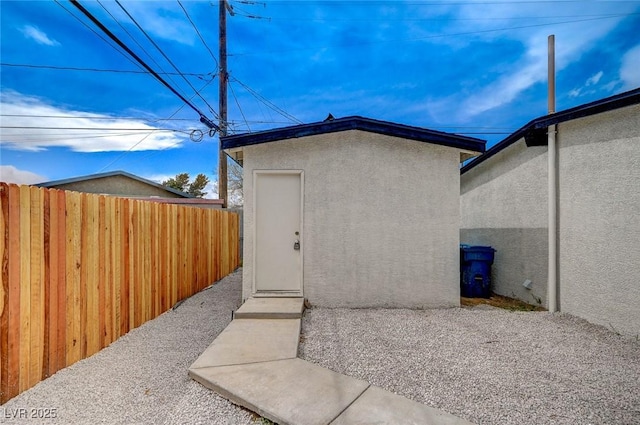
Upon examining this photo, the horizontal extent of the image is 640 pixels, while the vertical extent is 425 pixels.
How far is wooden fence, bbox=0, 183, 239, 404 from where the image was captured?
7.98ft

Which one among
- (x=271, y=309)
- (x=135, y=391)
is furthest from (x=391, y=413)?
(x=271, y=309)

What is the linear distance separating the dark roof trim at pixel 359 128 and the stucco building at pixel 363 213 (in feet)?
0.08

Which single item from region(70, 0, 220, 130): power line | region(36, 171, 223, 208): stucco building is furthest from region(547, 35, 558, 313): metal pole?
region(36, 171, 223, 208): stucco building

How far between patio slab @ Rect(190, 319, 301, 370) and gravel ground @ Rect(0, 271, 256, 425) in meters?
0.31

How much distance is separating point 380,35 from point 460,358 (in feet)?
45.3

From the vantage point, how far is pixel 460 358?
3170mm

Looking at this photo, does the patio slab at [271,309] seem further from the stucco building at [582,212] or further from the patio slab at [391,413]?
the stucco building at [582,212]

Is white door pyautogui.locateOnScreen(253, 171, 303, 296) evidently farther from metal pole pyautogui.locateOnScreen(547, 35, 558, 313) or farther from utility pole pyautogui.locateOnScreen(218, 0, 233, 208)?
utility pole pyautogui.locateOnScreen(218, 0, 233, 208)

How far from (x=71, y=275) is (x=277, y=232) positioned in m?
2.86

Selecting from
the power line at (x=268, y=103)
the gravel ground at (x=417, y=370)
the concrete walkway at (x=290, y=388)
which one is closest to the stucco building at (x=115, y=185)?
the power line at (x=268, y=103)

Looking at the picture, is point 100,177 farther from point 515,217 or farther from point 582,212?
point 582,212

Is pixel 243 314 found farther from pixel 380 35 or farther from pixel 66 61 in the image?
pixel 380 35

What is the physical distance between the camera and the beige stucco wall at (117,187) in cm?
1310

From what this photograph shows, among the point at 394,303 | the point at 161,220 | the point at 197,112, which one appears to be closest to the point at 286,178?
the point at 161,220
